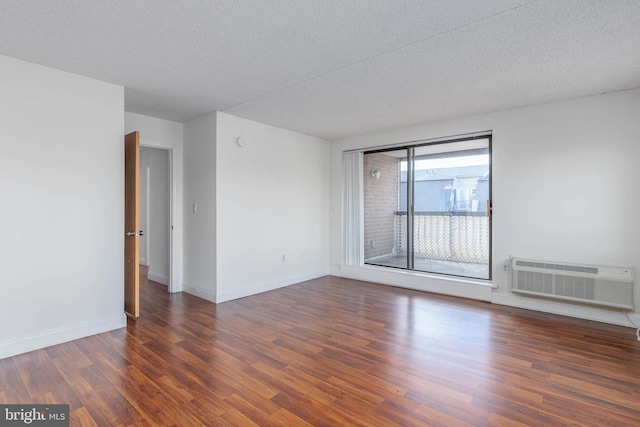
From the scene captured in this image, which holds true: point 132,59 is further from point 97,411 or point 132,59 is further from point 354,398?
point 354,398

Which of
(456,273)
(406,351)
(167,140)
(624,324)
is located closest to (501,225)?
(456,273)

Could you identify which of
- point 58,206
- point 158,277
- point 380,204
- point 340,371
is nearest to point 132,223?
point 58,206

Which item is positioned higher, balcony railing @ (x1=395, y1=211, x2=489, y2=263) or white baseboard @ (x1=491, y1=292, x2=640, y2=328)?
balcony railing @ (x1=395, y1=211, x2=489, y2=263)

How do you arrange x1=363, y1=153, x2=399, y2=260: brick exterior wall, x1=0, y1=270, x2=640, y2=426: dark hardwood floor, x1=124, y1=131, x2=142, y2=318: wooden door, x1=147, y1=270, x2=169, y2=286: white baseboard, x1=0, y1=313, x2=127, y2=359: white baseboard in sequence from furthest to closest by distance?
x1=363, y1=153, x2=399, y2=260: brick exterior wall
x1=147, y1=270, x2=169, y2=286: white baseboard
x1=124, y1=131, x2=142, y2=318: wooden door
x1=0, y1=313, x2=127, y2=359: white baseboard
x1=0, y1=270, x2=640, y2=426: dark hardwood floor

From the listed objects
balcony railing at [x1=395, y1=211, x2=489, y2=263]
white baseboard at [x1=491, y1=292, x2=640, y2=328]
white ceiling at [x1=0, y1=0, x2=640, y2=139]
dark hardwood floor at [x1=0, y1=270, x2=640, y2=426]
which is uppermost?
white ceiling at [x1=0, y1=0, x2=640, y2=139]

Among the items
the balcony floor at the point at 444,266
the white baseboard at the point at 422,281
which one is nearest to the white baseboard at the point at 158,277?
the white baseboard at the point at 422,281

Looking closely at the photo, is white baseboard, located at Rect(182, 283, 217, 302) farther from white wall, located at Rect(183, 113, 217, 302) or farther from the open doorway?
the open doorway

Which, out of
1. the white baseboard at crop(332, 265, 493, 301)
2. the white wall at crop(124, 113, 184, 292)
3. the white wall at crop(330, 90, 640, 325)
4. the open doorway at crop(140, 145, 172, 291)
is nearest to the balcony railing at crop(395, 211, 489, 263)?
the white wall at crop(330, 90, 640, 325)

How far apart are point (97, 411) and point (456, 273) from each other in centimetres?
448

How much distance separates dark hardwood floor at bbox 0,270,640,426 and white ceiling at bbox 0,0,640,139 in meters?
2.56

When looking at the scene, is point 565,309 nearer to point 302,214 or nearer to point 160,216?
point 302,214

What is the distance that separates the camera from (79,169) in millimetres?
3072

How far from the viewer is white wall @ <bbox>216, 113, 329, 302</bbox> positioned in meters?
4.37

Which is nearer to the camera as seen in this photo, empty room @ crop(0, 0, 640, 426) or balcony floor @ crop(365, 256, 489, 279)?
empty room @ crop(0, 0, 640, 426)
